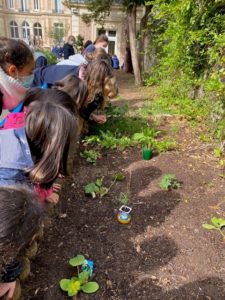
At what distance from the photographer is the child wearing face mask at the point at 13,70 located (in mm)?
1847

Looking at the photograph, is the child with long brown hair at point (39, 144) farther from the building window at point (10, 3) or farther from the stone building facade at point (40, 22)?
the building window at point (10, 3)

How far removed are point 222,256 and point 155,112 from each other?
3.41 meters

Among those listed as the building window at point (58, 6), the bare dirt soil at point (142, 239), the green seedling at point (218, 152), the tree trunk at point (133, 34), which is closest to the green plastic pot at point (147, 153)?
the bare dirt soil at point (142, 239)

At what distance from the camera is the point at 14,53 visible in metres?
1.98

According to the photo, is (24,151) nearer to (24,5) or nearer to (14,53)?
(14,53)

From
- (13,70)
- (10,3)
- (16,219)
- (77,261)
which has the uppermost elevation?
(10,3)

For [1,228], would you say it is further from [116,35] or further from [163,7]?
[116,35]

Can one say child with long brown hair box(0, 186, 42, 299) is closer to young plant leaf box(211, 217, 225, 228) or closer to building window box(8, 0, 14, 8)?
young plant leaf box(211, 217, 225, 228)

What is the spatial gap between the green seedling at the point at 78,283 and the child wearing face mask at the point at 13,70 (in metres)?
1.22

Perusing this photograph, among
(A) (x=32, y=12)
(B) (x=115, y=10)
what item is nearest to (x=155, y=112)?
(B) (x=115, y=10)

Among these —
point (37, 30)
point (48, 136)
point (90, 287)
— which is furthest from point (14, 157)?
point (37, 30)

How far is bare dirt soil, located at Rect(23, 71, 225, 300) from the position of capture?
69.9 inches

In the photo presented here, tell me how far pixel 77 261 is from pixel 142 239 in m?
0.61

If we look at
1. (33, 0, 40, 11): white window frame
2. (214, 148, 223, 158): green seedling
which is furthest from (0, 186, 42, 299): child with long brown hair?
(33, 0, 40, 11): white window frame
